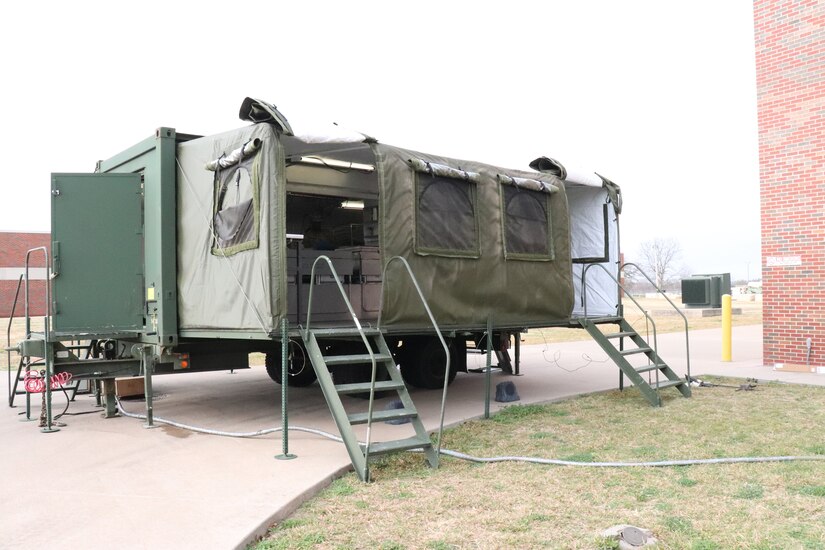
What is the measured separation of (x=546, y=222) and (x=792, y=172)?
4.69 m

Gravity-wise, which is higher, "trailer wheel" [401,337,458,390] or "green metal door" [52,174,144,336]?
"green metal door" [52,174,144,336]

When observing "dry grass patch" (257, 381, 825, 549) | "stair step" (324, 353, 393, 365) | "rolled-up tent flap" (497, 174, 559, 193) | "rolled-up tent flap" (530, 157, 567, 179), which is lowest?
"dry grass patch" (257, 381, 825, 549)

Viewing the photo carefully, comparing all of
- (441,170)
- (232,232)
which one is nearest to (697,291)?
(441,170)

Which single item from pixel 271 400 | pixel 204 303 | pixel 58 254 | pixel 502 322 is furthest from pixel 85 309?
pixel 502 322

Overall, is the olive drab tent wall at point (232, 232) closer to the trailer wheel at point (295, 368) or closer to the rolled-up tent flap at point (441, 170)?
the rolled-up tent flap at point (441, 170)

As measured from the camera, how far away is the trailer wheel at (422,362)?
9.24m

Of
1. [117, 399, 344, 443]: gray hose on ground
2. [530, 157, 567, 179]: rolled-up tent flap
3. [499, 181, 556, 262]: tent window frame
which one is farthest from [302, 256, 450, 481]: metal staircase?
[530, 157, 567, 179]: rolled-up tent flap

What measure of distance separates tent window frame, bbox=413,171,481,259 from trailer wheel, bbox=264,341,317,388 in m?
2.41

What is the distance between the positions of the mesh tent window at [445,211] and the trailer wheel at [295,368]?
2.45 meters

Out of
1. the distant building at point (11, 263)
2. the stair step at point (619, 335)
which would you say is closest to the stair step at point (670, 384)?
the stair step at point (619, 335)

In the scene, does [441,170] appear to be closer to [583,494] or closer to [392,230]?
[392,230]

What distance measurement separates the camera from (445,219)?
733 centimetres

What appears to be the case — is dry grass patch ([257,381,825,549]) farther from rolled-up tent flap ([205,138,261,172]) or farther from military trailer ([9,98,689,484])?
rolled-up tent flap ([205,138,261,172])

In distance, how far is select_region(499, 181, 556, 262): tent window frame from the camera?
792cm
